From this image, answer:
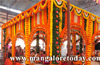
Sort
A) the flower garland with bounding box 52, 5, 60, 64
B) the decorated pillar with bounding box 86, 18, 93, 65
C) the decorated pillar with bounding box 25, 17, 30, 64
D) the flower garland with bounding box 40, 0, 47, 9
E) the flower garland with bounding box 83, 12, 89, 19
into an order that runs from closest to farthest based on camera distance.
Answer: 1. the flower garland with bounding box 52, 5, 60, 64
2. the flower garland with bounding box 40, 0, 47, 9
3. the flower garland with bounding box 83, 12, 89, 19
4. the decorated pillar with bounding box 25, 17, 30, 64
5. the decorated pillar with bounding box 86, 18, 93, 65

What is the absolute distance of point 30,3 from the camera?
735 cm

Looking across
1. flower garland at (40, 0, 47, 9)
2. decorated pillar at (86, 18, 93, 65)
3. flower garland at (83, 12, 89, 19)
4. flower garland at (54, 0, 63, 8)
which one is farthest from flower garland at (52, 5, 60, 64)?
decorated pillar at (86, 18, 93, 65)

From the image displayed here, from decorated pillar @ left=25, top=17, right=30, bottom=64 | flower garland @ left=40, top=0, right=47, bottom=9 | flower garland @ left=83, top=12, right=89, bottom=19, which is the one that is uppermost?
flower garland @ left=40, top=0, right=47, bottom=9

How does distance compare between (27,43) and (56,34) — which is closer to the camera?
(56,34)

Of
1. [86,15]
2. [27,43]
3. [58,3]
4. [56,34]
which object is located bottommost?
[27,43]

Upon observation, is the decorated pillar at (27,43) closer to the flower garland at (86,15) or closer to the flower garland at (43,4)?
the flower garland at (43,4)

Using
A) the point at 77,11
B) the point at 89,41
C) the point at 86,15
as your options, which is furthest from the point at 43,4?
the point at 89,41

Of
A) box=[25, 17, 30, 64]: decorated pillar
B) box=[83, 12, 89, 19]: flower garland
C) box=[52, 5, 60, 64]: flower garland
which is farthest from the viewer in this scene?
box=[25, 17, 30, 64]: decorated pillar

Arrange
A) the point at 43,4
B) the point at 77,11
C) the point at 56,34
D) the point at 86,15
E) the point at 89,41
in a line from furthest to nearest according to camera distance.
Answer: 1. the point at 89,41
2. the point at 86,15
3. the point at 77,11
4. the point at 43,4
5. the point at 56,34

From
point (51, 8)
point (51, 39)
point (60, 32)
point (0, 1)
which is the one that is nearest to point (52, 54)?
point (51, 39)

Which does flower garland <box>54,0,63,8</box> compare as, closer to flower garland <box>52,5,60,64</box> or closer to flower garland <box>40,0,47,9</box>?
flower garland <box>52,5,60,64</box>

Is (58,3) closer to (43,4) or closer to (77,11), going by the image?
(43,4)

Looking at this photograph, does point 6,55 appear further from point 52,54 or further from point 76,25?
point 76,25

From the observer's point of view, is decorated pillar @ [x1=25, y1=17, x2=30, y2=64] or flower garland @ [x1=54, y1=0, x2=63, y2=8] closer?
flower garland @ [x1=54, y1=0, x2=63, y2=8]
